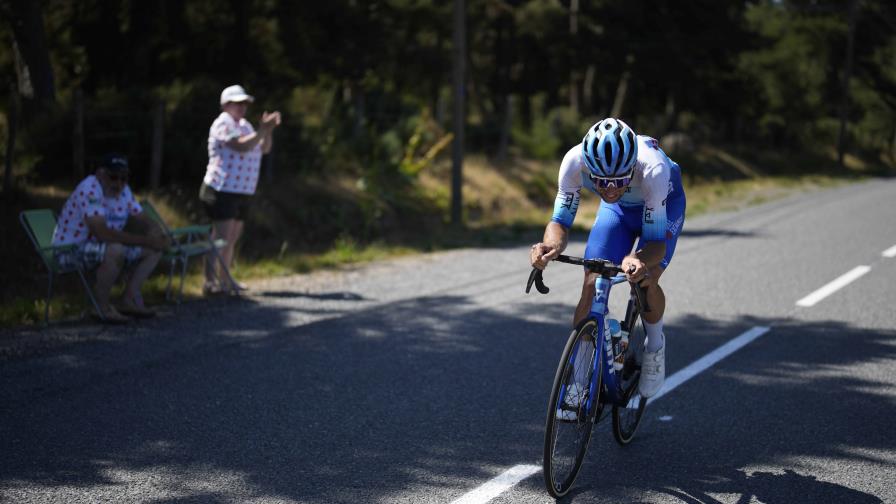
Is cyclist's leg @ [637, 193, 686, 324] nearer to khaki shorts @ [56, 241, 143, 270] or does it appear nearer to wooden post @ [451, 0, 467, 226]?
khaki shorts @ [56, 241, 143, 270]

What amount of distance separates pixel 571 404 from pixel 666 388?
2150 mm

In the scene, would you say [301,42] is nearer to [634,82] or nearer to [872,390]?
[872,390]

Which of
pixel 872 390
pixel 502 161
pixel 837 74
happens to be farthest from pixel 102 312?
pixel 837 74

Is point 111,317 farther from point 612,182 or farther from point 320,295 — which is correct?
point 612,182

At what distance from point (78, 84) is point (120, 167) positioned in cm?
1077

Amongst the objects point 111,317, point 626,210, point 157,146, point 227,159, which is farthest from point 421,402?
point 157,146

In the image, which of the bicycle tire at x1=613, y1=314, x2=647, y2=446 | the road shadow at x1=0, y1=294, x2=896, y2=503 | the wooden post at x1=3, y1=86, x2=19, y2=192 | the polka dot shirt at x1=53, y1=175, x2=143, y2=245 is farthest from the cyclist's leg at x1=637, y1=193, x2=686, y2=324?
the wooden post at x1=3, y1=86, x2=19, y2=192

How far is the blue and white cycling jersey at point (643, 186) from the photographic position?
15.2ft

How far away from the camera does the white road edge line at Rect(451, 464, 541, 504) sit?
4.35m

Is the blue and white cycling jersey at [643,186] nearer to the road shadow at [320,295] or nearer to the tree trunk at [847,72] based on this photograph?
the road shadow at [320,295]

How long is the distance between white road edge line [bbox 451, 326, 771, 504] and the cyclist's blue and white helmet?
5.14 ft

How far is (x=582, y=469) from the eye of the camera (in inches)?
190

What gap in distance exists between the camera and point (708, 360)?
23.2ft

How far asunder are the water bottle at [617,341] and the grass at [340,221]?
5285 millimetres
